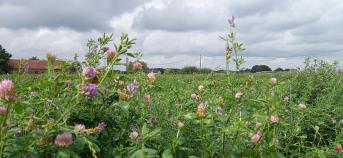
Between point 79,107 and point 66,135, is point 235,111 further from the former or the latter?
point 66,135

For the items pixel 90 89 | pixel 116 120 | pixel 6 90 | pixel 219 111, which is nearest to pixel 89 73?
pixel 90 89

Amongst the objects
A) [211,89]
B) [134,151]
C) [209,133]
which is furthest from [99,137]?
[211,89]

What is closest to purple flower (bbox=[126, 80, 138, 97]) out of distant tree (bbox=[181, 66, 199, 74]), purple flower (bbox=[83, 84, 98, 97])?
purple flower (bbox=[83, 84, 98, 97])

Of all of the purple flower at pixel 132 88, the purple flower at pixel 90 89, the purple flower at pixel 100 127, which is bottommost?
the purple flower at pixel 100 127

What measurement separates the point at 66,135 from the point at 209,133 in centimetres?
95

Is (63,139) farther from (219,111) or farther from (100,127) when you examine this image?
(219,111)

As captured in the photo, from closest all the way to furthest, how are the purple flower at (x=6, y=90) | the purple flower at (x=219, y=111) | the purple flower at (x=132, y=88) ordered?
the purple flower at (x=6, y=90) < the purple flower at (x=132, y=88) < the purple flower at (x=219, y=111)

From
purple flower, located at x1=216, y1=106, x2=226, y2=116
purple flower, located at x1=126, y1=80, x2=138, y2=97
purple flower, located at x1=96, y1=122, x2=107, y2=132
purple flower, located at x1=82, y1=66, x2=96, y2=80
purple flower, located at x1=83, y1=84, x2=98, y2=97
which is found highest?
purple flower, located at x1=82, y1=66, x2=96, y2=80

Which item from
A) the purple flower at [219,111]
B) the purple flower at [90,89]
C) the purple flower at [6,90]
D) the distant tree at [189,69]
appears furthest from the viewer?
the distant tree at [189,69]

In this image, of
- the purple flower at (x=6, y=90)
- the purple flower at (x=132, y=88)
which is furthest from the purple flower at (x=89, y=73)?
the purple flower at (x=132, y=88)

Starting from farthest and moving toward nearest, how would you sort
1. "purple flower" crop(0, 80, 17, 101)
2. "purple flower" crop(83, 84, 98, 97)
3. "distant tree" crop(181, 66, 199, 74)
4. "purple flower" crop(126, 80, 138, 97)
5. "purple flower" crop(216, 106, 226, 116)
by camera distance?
"distant tree" crop(181, 66, 199, 74)
"purple flower" crop(216, 106, 226, 116)
"purple flower" crop(126, 80, 138, 97)
"purple flower" crop(83, 84, 98, 97)
"purple flower" crop(0, 80, 17, 101)

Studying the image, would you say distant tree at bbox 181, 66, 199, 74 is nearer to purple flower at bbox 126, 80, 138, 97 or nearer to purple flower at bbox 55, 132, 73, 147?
purple flower at bbox 126, 80, 138, 97

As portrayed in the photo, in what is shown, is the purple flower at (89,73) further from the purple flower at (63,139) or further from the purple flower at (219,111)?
the purple flower at (219,111)

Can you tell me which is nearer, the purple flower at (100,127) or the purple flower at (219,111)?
the purple flower at (100,127)
